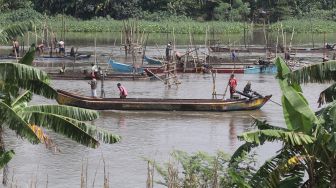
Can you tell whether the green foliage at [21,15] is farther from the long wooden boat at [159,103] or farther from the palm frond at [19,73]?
the palm frond at [19,73]

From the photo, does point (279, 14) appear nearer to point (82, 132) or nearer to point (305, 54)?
point (305, 54)

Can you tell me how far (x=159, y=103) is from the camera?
27062mm

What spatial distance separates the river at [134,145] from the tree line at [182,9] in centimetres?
3562

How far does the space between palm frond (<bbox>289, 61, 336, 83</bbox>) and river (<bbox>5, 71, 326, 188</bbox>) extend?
13.9ft

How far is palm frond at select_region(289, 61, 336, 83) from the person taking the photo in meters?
12.1

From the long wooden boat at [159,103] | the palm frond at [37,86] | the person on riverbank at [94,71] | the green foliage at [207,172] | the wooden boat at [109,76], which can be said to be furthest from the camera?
the wooden boat at [109,76]

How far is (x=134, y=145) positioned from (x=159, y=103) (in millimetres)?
5274

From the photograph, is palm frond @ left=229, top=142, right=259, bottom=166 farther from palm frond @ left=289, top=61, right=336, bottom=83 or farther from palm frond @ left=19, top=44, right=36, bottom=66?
palm frond @ left=19, top=44, right=36, bottom=66

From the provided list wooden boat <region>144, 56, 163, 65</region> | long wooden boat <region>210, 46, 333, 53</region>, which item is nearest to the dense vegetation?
long wooden boat <region>210, 46, 333, 53</region>

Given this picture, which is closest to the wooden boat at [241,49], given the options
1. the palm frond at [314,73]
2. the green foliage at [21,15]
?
the green foliage at [21,15]

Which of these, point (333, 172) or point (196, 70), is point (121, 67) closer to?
point (196, 70)

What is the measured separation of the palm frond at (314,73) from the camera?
1206 cm

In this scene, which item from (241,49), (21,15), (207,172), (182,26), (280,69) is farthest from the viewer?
(21,15)

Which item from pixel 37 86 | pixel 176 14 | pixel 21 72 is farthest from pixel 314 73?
pixel 176 14
